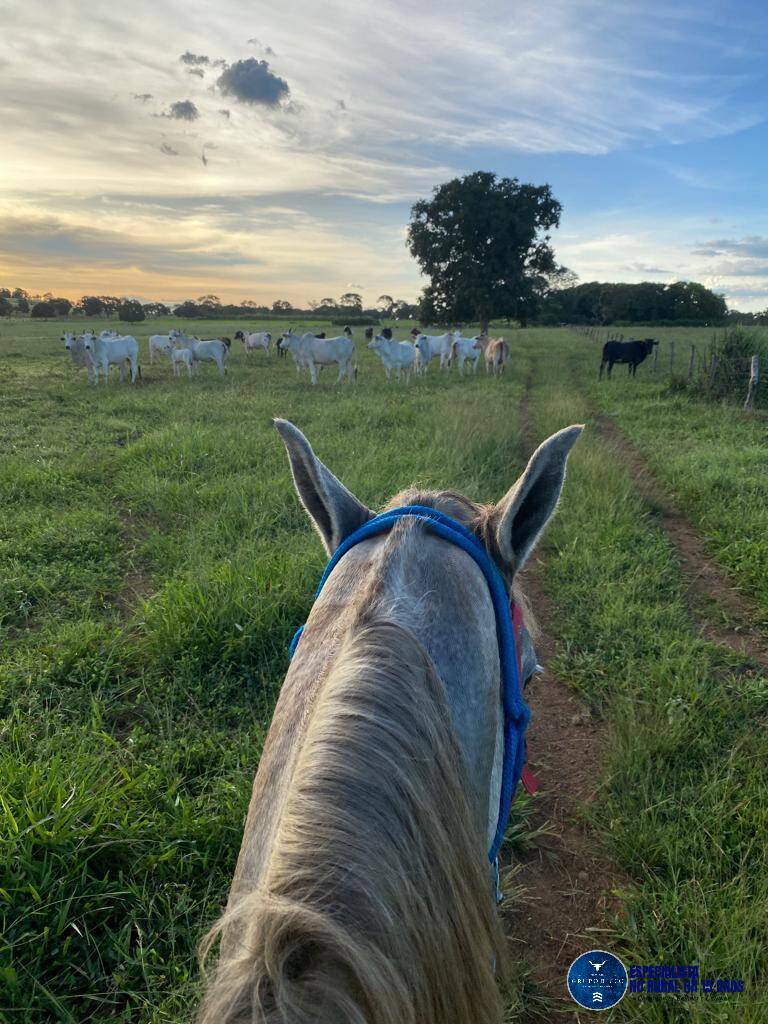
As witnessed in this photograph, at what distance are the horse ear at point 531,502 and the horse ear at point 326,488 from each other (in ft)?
1.13

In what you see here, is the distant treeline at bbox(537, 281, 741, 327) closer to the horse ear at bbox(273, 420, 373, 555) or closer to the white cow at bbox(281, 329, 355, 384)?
the white cow at bbox(281, 329, 355, 384)

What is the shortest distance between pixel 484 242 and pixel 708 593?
3288 centimetres

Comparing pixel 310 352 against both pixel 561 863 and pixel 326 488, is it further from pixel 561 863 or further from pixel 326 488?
pixel 326 488

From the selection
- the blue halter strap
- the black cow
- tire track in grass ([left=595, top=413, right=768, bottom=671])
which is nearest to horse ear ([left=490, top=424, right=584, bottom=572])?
the blue halter strap

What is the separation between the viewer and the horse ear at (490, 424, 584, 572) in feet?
4.27

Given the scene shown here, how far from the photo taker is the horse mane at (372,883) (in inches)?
24.1

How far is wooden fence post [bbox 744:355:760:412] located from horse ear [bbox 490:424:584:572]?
13079 mm

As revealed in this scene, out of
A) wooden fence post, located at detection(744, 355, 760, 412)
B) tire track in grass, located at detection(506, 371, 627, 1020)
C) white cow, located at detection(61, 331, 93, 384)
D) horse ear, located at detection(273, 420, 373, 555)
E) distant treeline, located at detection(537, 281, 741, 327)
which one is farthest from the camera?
distant treeline, located at detection(537, 281, 741, 327)

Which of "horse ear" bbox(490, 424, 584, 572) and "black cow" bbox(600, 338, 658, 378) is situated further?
"black cow" bbox(600, 338, 658, 378)

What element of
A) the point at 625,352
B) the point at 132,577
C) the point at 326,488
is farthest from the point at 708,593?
the point at 625,352

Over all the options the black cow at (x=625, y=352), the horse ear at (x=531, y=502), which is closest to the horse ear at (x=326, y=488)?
the horse ear at (x=531, y=502)

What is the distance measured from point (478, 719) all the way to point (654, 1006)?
1760 mm

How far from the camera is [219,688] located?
3.61m

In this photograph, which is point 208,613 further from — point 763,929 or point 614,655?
point 763,929
